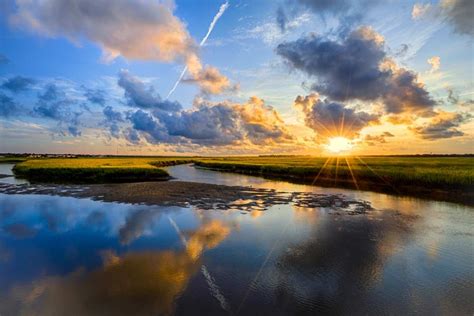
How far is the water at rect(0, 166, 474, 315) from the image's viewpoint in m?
7.53

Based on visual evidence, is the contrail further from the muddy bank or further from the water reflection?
the muddy bank

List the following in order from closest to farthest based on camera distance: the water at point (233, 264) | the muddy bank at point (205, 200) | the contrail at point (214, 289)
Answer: the contrail at point (214, 289), the water at point (233, 264), the muddy bank at point (205, 200)

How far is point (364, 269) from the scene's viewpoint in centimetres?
1000

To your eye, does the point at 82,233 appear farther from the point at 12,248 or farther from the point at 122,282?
the point at 122,282

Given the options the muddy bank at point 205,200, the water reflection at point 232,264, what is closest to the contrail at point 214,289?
the water reflection at point 232,264

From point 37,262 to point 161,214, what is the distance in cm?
815

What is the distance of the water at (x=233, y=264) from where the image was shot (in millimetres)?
7531

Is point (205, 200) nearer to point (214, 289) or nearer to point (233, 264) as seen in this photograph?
point (233, 264)

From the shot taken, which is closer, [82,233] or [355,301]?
[355,301]

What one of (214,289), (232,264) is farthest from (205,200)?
(214,289)

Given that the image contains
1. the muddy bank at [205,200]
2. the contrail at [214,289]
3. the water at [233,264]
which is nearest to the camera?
the contrail at [214,289]

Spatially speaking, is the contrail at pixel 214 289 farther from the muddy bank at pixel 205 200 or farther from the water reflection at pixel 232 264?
the muddy bank at pixel 205 200

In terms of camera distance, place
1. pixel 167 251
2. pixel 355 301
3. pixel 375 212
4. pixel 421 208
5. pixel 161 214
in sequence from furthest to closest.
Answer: pixel 421 208 < pixel 375 212 < pixel 161 214 < pixel 167 251 < pixel 355 301

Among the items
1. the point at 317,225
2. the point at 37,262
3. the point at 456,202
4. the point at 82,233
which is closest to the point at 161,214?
the point at 82,233
